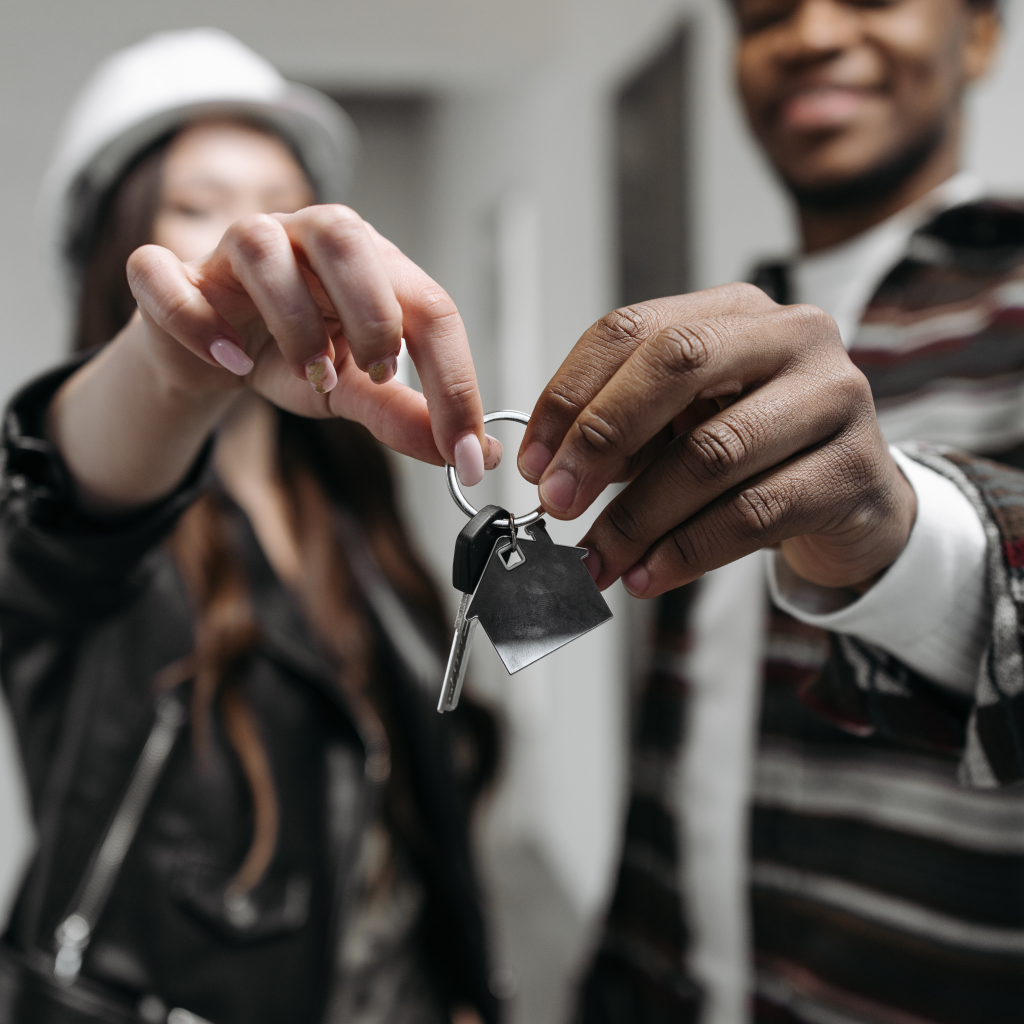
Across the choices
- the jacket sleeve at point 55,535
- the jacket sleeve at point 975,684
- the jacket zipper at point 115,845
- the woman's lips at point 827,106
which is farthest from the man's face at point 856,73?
the jacket zipper at point 115,845

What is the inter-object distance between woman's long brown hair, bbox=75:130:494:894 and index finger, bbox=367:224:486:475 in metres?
0.60

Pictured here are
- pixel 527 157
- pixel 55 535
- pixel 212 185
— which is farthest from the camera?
pixel 527 157

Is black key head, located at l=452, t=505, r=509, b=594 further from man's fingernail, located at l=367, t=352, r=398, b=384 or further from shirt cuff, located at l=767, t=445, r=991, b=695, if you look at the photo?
shirt cuff, located at l=767, t=445, r=991, b=695

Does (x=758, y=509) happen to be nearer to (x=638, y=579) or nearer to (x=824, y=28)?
(x=638, y=579)

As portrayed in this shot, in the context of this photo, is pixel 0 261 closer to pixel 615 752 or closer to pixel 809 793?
pixel 615 752

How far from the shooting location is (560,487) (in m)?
0.36

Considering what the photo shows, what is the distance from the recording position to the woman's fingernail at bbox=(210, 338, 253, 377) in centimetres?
40

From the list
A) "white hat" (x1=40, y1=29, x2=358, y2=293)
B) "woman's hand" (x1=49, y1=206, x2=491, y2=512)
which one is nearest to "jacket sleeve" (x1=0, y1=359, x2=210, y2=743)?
"woman's hand" (x1=49, y1=206, x2=491, y2=512)

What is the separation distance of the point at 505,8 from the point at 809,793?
2.35 m

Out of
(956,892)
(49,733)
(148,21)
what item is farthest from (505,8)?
(956,892)

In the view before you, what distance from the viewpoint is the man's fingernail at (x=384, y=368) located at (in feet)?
1.19

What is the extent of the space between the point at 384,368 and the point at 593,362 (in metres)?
0.10

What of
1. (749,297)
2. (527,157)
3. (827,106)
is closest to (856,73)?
(827,106)

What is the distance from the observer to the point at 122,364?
49 cm
